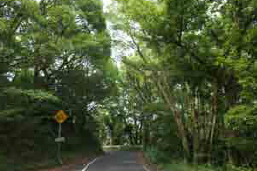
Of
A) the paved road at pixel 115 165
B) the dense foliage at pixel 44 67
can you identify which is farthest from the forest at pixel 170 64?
the paved road at pixel 115 165

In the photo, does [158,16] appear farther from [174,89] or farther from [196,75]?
[174,89]

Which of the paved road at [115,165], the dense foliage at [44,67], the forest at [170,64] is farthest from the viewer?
the paved road at [115,165]

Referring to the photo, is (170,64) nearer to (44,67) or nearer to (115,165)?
(115,165)

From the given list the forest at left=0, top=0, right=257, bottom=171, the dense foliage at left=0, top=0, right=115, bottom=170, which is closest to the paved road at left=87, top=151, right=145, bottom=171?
the forest at left=0, top=0, right=257, bottom=171

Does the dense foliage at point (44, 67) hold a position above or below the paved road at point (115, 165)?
above

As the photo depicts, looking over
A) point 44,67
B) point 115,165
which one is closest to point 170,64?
point 115,165

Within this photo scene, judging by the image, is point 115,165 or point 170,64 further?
point 115,165

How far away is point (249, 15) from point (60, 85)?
15.6m

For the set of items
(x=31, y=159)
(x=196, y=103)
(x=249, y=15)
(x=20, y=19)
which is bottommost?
(x=31, y=159)

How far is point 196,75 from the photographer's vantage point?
36.6 ft

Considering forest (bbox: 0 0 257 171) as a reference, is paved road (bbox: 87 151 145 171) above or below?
below

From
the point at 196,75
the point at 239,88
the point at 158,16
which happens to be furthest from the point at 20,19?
the point at 239,88

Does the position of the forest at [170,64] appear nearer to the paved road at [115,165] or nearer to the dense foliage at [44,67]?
the dense foliage at [44,67]

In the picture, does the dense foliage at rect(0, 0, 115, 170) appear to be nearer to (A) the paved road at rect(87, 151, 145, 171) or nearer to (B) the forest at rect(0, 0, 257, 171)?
(B) the forest at rect(0, 0, 257, 171)
